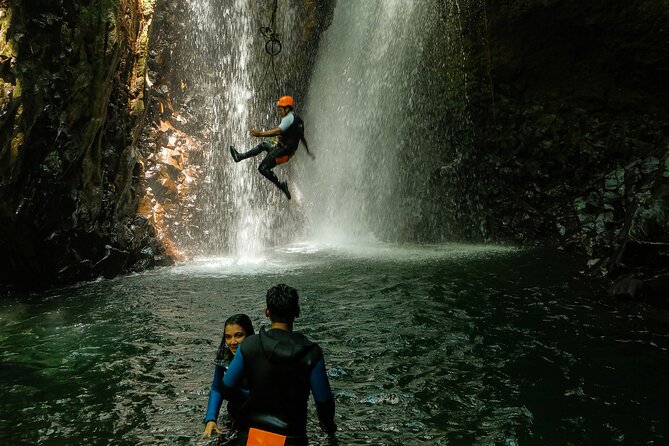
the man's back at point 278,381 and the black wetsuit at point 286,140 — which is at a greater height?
the black wetsuit at point 286,140

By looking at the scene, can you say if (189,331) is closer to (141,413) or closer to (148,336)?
(148,336)

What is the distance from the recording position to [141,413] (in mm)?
4996

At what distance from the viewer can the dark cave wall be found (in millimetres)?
15031

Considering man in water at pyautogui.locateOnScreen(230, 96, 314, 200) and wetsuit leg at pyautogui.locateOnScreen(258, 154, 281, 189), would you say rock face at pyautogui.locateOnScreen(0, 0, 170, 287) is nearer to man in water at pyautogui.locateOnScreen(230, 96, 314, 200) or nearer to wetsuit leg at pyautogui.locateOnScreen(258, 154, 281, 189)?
wetsuit leg at pyautogui.locateOnScreen(258, 154, 281, 189)

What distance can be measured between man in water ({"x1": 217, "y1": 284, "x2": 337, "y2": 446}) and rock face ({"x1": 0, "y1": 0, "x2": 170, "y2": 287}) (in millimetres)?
Result: 8685

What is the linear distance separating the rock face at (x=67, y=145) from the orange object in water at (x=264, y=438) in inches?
350

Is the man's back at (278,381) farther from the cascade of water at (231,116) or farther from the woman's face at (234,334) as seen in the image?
the cascade of water at (231,116)

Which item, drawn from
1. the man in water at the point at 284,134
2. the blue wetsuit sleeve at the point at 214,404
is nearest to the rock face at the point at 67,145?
the man in water at the point at 284,134

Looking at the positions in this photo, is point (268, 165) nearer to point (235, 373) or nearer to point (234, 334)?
point (234, 334)

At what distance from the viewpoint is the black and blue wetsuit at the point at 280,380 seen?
304cm

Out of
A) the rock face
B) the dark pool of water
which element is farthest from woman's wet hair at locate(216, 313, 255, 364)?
the rock face

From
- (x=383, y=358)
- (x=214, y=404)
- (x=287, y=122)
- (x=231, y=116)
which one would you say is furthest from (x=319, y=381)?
(x=231, y=116)

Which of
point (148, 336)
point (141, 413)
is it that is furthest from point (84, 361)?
point (141, 413)

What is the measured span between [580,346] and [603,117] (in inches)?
474
